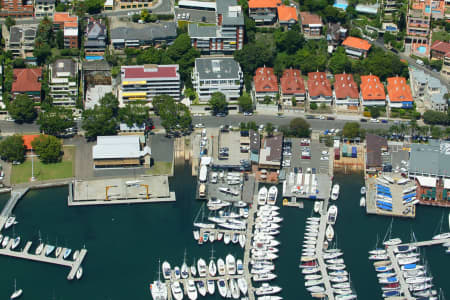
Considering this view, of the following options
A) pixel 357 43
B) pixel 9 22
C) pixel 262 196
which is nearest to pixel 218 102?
pixel 262 196

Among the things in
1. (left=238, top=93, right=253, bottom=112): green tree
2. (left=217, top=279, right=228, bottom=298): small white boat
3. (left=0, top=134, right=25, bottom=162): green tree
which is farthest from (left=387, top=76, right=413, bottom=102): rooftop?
(left=0, top=134, right=25, bottom=162): green tree

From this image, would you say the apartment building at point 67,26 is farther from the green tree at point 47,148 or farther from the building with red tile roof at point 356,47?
the building with red tile roof at point 356,47

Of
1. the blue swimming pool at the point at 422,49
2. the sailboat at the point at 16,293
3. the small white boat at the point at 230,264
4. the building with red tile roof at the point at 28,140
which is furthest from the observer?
the blue swimming pool at the point at 422,49

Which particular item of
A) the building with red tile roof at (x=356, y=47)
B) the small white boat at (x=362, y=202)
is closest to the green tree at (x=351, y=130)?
the small white boat at (x=362, y=202)

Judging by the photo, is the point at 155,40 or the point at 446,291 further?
the point at 155,40

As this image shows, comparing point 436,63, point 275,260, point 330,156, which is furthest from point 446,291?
point 436,63

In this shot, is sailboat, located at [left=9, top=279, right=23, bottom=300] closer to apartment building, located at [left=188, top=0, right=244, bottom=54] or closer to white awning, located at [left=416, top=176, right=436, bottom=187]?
apartment building, located at [left=188, top=0, right=244, bottom=54]

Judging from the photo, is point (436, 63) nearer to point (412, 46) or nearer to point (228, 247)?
point (412, 46)
